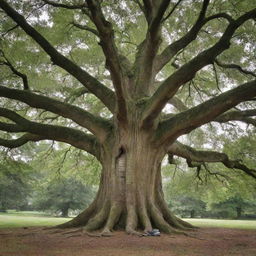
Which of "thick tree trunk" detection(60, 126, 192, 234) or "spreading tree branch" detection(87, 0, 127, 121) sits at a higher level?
"spreading tree branch" detection(87, 0, 127, 121)

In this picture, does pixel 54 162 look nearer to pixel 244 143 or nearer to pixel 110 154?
pixel 110 154

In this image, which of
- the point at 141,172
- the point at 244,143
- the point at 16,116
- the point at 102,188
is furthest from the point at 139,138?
the point at 244,143

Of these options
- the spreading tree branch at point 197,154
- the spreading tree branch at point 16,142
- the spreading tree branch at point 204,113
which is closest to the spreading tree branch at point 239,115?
the spreading tree branch at point 197,154

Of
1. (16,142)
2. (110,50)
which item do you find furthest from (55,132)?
(110,50)

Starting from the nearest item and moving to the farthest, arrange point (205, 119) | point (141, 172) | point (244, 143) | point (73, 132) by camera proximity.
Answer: point (205, 119)
point (141, 172)
point (73, 132)
point (244, 143)

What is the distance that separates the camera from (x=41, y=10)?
1016 cm

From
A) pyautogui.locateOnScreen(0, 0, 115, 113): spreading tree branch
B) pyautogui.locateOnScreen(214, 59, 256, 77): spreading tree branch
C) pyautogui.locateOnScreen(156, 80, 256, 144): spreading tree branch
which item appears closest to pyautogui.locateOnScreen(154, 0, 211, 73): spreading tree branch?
pyautogui.locateOnScreen(214, 59, 256, 77): spreading tree branch

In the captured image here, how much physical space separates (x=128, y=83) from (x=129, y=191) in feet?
14.4

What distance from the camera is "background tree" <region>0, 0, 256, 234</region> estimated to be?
354 inches

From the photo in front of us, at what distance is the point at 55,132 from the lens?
456 inches

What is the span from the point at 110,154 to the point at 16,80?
5.33m

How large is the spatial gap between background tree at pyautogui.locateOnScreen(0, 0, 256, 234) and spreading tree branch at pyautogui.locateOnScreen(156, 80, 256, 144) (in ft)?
0.10

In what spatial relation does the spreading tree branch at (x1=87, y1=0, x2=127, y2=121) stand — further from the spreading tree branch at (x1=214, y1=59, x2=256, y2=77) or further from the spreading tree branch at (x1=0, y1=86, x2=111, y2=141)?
the spreading tree branch at (x1=214, y1=59, x2=256, y2=77)

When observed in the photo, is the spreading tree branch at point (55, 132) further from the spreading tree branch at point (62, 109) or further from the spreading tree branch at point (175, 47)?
the spreading tree branch at point (175, 47)
